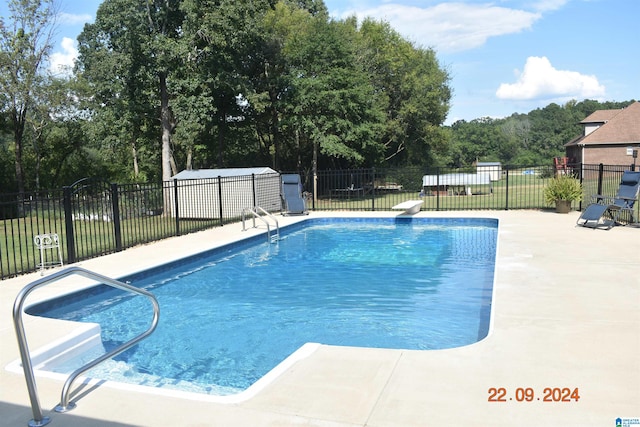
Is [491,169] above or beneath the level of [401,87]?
beneath

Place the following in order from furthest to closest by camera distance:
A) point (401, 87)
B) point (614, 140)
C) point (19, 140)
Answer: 1. point (614, 140)
2. point (401, 87)
3. point (19, 140)

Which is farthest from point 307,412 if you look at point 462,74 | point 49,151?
point 462,74

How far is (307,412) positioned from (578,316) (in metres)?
3.33

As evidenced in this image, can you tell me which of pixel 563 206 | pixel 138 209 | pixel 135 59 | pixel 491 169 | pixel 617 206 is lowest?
pixel 563 206

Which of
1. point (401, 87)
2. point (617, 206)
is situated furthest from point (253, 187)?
point (401, 87)

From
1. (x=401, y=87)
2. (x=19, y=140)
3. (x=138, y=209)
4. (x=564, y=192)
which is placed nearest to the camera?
(x=138, y=209)

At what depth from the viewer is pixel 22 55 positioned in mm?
24391

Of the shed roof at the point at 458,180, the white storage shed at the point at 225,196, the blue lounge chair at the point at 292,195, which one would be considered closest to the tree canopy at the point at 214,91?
the shed roof at the point at 458,180

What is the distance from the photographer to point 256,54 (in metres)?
23.0

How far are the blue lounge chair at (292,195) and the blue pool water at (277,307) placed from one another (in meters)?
4.80

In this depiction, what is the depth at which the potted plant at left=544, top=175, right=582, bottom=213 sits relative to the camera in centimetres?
1397

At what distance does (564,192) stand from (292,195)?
27.2ft

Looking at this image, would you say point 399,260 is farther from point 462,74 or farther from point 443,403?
point 462,74

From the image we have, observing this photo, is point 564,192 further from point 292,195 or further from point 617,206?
point 292,195
